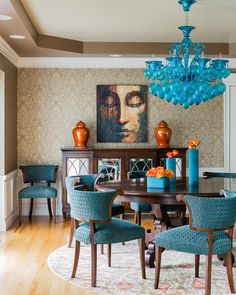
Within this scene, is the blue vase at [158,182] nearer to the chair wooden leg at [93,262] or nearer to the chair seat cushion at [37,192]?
the chair wooden leg at [93,262]

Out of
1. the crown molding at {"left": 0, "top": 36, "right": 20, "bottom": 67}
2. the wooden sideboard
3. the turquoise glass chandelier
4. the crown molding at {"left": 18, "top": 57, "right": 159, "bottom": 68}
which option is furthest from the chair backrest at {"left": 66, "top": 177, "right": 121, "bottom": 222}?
the crown molding at {"left": 18, "top": 57, "right": 159, "bottom": 68}

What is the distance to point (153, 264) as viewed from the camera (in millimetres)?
4516

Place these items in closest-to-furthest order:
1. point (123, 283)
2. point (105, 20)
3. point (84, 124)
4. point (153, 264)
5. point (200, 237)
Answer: point (200, 237)
point (123, 283)
point (153, 264)
point (105, 20)
point (84, 124)

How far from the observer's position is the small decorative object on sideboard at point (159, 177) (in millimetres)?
4527

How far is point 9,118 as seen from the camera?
6.70m

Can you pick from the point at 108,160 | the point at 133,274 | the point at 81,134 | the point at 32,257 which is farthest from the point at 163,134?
the point at 133,274

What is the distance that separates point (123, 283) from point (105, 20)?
297cm

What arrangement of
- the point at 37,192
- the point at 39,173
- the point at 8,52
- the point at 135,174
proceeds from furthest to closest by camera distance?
the point at 39,173 → the point at 37,192 → the point at 8,52 → the point at 135,174

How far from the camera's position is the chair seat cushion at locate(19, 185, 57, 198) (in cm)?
666

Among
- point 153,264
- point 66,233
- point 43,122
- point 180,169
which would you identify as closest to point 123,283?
point 153,264

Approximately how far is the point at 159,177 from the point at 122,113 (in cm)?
303

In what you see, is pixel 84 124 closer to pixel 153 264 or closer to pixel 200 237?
pixel 153 264

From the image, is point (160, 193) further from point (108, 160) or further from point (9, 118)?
point (9, 118)

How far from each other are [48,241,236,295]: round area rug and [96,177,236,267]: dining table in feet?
0.72
